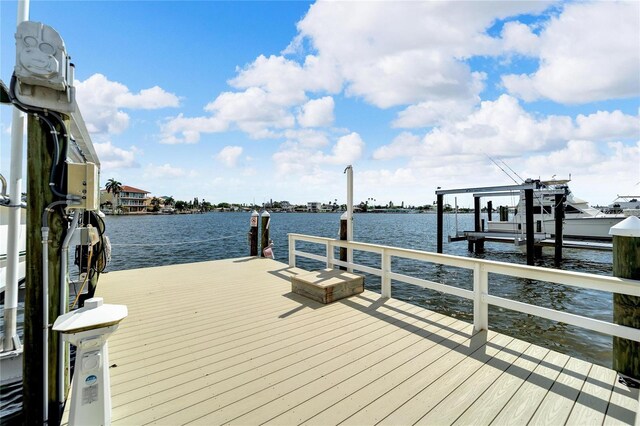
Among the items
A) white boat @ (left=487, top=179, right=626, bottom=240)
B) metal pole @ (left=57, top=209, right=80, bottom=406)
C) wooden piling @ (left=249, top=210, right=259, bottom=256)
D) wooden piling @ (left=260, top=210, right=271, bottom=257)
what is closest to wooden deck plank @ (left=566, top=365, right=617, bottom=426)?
metal pole @ (left=57, top=209, right=80, bottom=406)

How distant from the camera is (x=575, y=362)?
2947mm

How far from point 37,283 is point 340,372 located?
254 cm

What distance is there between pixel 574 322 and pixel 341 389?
94.4 inches

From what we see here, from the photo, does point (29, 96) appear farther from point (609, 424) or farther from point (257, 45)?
point (257, 45)

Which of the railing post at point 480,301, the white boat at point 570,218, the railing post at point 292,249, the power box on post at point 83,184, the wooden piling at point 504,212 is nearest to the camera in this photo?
the power box on post at point 83,184

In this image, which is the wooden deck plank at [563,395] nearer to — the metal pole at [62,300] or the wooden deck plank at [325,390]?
the wooden deck plank at [325,390]

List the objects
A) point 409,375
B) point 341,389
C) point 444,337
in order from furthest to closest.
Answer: point 444,337 < point 409,375 < point 341,389

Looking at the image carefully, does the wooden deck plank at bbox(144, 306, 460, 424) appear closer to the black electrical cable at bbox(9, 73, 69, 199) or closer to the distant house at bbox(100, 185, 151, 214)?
the black electrical cable at bbox(9, 73, 69, 199)

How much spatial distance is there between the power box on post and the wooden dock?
1586mm

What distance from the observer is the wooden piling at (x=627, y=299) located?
2.56 m

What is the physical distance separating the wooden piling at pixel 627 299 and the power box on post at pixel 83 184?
4.41 m

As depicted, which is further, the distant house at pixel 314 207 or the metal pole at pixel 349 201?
the distant house at pixel 314 207

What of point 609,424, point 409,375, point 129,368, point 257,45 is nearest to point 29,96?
point 129,368

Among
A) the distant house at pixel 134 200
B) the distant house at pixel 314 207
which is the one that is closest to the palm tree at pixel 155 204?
the distant house at pixel 134 200
